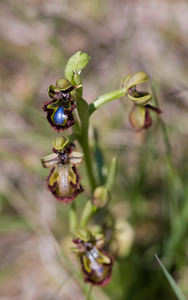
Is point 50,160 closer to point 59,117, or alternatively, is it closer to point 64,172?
point 64,172

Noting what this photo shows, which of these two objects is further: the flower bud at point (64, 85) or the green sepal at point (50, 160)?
the green sepal at point (50, 160)

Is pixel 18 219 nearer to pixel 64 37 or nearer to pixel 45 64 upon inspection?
pixel 45 64

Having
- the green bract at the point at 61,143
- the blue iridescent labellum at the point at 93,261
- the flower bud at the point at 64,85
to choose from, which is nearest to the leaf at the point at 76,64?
the flower bud at the point at 64,85

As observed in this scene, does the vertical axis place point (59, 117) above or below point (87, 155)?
above

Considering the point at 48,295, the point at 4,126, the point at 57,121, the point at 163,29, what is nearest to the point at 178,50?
the point at 163,29

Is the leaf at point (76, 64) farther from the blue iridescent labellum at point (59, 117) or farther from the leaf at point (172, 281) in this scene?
the leaf at point (172, 281)

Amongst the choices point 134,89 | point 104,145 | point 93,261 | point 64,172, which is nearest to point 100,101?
point 134,89
